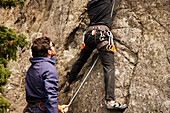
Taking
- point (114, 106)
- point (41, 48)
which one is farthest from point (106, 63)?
point (41, 48)

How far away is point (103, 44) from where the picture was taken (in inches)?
178

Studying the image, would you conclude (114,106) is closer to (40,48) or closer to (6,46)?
(40,48)

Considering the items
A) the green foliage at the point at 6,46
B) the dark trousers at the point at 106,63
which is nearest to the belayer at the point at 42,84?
the green foliage at the point at 6,46

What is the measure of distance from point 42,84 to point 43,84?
0.8 inches

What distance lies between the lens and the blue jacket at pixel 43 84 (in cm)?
283

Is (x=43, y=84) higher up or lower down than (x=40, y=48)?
lower down

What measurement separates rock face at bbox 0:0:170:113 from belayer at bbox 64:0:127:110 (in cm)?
38

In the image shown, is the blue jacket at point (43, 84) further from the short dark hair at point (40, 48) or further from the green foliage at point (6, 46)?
the green foliage at point (6, 46)

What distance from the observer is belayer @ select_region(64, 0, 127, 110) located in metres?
4.15

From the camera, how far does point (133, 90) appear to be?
14.1 feet

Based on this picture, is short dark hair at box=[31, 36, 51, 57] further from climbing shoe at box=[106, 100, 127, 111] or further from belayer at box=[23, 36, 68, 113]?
climbing shoe at box=[106, 100, 127, 111]

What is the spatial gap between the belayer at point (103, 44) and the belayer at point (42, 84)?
1.67m

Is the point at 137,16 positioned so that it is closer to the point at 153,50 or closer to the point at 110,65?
the point at 153,50

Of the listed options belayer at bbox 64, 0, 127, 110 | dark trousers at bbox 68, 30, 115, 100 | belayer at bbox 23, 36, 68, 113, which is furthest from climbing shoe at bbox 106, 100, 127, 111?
belayer at bbox 23, 36, 68, 113
